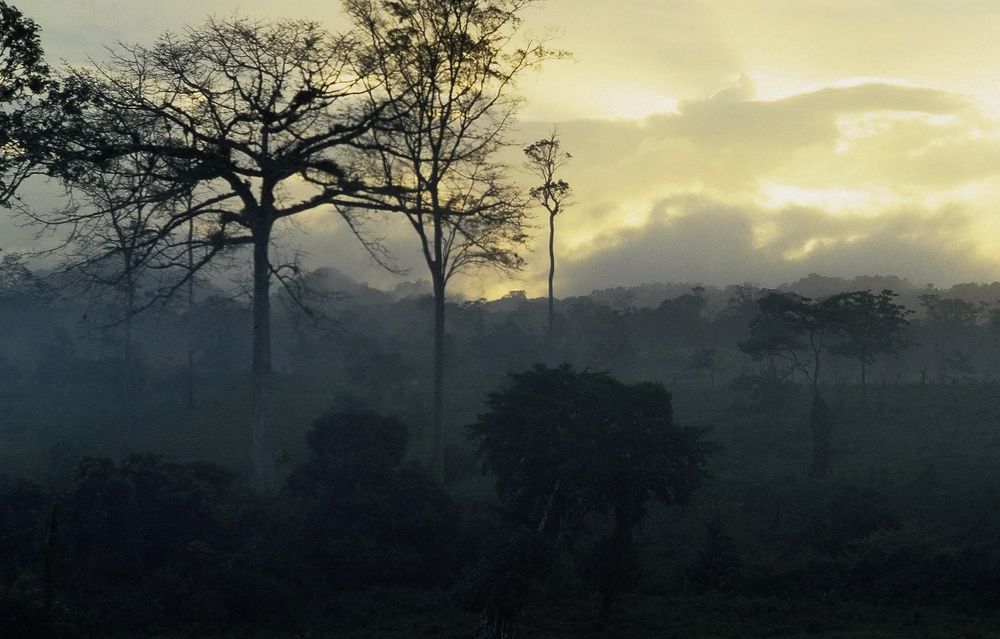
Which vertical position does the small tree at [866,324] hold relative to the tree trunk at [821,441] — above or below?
above

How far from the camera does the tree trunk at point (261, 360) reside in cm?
2456

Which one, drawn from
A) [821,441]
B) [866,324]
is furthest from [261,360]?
[866,324]

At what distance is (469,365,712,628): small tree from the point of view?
23547 millimetres

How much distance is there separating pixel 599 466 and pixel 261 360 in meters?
9.48

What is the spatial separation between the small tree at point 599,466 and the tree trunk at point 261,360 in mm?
6749

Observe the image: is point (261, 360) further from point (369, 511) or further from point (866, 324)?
point (866, 324)

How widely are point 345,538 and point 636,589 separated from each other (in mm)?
8394

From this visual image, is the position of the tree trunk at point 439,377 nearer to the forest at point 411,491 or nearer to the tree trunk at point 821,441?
the forest at point 411,491

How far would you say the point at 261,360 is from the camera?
83.9 feet

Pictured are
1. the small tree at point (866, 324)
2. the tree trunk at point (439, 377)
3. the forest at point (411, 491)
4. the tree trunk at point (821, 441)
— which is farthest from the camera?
the small tree at point (866, 324)

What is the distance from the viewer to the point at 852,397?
Answer: 173 feet

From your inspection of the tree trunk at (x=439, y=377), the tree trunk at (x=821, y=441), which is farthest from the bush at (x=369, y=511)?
the tree trunk at (x=821, y=441)

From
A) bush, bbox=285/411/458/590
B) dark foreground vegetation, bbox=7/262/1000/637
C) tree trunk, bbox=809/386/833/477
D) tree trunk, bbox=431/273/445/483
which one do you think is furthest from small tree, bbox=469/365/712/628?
tree trunk, bbox=809/386/833/477

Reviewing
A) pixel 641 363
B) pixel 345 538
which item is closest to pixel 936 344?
pixel 641 363
